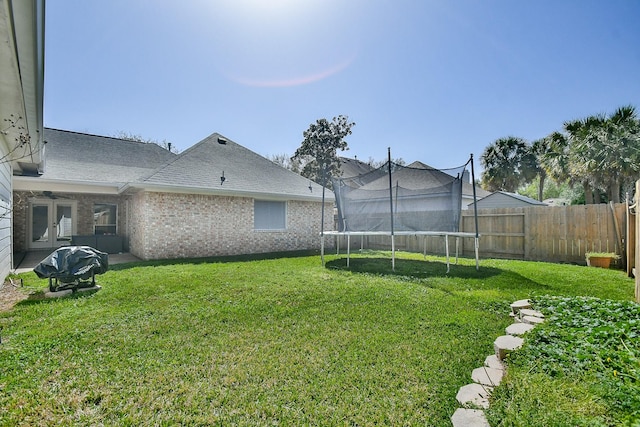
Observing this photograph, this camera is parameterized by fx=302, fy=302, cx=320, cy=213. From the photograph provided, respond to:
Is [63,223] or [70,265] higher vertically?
[63,223]

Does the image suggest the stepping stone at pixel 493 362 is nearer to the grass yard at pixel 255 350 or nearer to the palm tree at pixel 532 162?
the grass yard at pixel 255 350

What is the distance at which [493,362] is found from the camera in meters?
2.52

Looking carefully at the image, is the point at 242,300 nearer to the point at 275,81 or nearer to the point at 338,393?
the point at 338,393

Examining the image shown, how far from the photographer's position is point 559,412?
165cm

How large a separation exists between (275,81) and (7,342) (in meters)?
8.74

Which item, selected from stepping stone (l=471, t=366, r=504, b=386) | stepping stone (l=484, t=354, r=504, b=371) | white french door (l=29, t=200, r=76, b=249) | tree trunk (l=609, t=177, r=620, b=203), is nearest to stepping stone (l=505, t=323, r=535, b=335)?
stepping stone (l=484, t=354, r=504, b=371)

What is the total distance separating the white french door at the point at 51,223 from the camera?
1159 centimetres

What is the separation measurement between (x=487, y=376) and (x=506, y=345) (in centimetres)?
48

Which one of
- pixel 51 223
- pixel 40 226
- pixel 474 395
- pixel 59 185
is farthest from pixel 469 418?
pixel 40 226

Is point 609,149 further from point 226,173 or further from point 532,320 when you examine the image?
point 226,173

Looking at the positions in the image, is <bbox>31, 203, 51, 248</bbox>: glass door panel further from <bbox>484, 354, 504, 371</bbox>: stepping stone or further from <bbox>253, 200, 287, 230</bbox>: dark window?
<bbox>484, 354, 504, 371</bbox>: stepping stone

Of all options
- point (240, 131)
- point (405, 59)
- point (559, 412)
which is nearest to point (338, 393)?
point (559, 412)

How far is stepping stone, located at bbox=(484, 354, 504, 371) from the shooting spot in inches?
96.3

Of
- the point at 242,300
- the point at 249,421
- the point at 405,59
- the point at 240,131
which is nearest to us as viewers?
the point at 249,421
